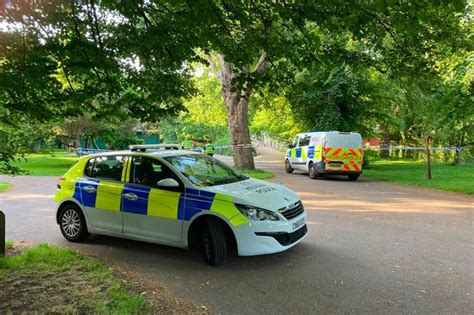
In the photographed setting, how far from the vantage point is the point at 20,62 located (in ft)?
19.0

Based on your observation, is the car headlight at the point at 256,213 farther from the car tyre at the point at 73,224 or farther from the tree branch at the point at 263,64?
the car tyre at the point at 73,224

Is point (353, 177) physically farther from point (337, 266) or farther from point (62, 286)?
point (62, 286)

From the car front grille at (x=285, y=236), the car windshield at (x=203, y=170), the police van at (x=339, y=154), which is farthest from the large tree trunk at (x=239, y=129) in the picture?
the car front grille at (x=285, y=236)

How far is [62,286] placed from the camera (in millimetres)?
4812

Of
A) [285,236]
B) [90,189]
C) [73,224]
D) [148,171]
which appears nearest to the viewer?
[285,236]

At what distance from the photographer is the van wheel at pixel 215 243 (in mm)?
5570

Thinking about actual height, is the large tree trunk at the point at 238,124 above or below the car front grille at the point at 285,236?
above

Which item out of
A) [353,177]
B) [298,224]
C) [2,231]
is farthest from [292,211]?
[353,177]

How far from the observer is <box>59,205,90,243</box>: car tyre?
702 centimetres

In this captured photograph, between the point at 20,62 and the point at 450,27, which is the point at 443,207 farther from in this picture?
the point at 20,62

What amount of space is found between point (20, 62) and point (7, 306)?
3293mm

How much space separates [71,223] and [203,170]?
2.55 m

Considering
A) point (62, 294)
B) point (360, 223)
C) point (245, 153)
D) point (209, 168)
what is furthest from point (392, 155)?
point (62, 294)

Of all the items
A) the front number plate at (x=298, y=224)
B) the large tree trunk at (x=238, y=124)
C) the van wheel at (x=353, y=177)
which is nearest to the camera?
the front number plate at (x=298, y=224)
